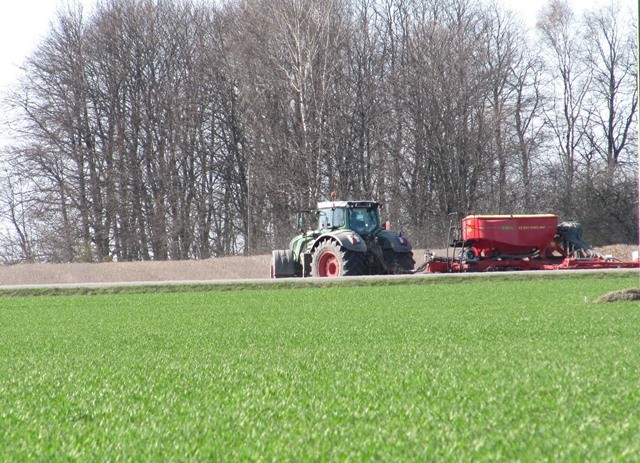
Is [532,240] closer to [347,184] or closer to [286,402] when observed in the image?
[347,184]

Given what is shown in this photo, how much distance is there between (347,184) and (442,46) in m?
7.08

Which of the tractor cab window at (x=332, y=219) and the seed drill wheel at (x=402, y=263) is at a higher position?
the tractor cab window at (x=332, y=219)

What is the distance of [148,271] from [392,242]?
462 inches

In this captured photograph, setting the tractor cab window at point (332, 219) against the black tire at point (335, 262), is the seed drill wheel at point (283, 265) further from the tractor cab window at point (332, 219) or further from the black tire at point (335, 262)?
the tractor cab window at point (332, 219)

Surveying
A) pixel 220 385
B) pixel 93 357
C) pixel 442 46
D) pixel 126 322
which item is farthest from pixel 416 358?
pixel 442 46

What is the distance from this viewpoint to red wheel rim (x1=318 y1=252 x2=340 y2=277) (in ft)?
65.7

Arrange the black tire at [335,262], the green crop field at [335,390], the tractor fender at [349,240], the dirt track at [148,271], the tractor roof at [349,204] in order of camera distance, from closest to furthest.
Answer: the green crop field at [335,390] → the tractor fender at [349,240] → the black tire at [335,262] → the tractor roof at [349,204] → the dirt track at [148,271]

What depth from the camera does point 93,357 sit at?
6512 mm

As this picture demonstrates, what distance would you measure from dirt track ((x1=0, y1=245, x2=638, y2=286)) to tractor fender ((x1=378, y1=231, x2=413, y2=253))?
7.89 metres

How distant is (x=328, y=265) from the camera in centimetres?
2014

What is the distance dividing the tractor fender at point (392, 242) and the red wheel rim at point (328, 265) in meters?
1.35

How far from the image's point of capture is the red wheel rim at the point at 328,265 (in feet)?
65.7

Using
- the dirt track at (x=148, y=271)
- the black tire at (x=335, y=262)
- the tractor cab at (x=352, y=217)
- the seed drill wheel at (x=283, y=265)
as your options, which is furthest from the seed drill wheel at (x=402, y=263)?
the dirt track at (x=148, y=271)

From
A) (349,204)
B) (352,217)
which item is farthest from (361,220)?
(349,204)
